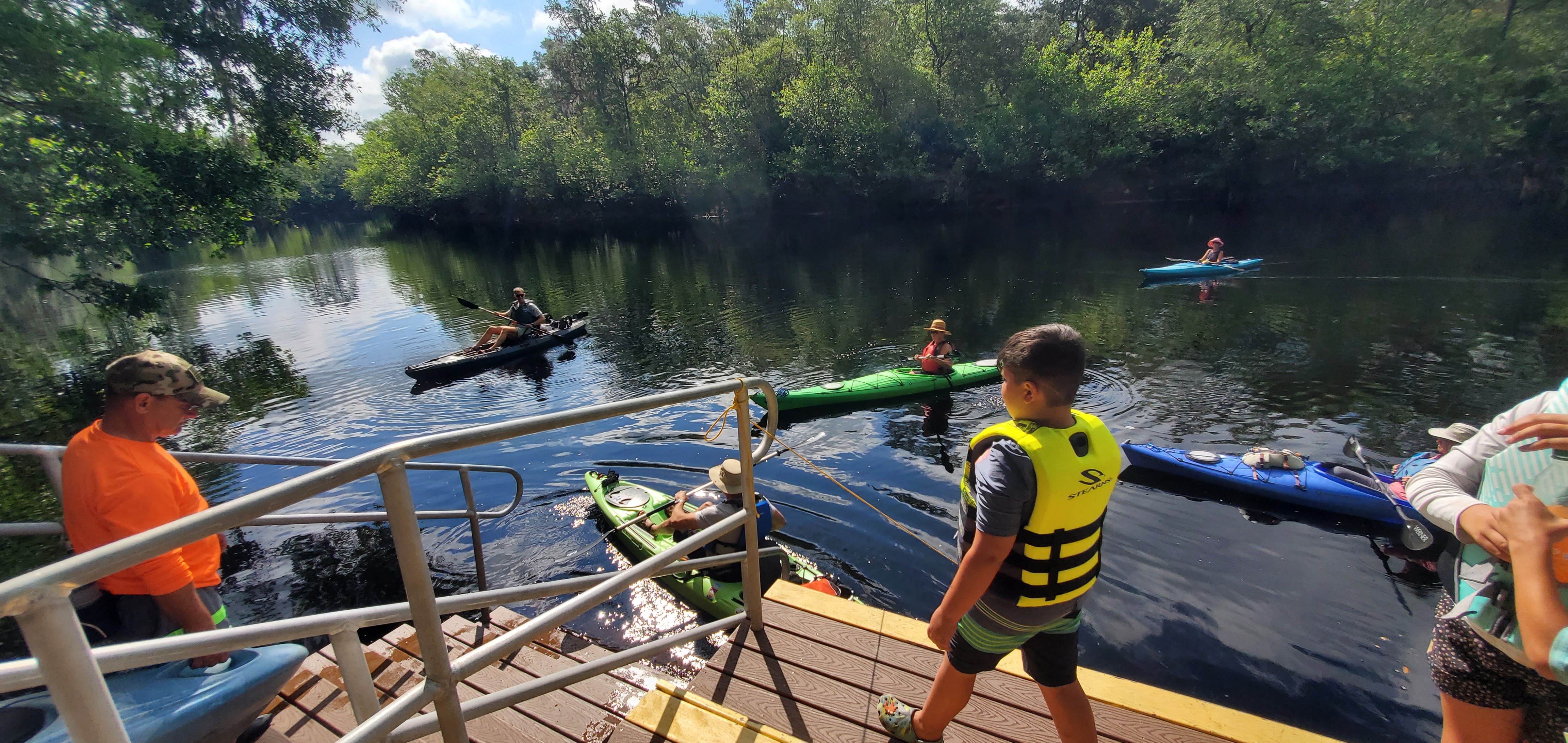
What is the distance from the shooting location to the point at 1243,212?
34.3 m

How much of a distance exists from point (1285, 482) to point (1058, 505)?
6803 millimetres

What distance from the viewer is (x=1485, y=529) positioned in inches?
63.4

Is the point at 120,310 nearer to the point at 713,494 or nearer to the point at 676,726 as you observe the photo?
the point at 713,494

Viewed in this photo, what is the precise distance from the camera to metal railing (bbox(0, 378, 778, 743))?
84cm

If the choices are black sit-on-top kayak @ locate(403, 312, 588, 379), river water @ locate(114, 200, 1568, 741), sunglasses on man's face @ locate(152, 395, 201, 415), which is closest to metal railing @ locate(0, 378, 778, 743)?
sunglasses on man's face @ locate(152, 395, 201, 415)

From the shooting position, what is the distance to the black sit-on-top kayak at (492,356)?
13.2 m

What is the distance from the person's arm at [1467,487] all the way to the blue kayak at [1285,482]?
18.3 feet

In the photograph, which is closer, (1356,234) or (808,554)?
(808,554)

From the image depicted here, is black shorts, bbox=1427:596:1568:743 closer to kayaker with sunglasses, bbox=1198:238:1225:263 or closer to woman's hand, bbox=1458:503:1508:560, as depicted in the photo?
woman's hand, bbox=1458:503:1508:560

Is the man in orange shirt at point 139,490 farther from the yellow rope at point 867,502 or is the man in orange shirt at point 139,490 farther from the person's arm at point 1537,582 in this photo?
the person's arm at point 1537,582

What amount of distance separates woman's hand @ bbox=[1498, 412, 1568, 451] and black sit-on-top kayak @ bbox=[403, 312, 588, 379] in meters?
14.7

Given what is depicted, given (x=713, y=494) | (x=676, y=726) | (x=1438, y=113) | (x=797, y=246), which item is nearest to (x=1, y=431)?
(x=713, y=494)

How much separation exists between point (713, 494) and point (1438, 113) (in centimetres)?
4006

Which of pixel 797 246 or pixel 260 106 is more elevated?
pixel 260 106
